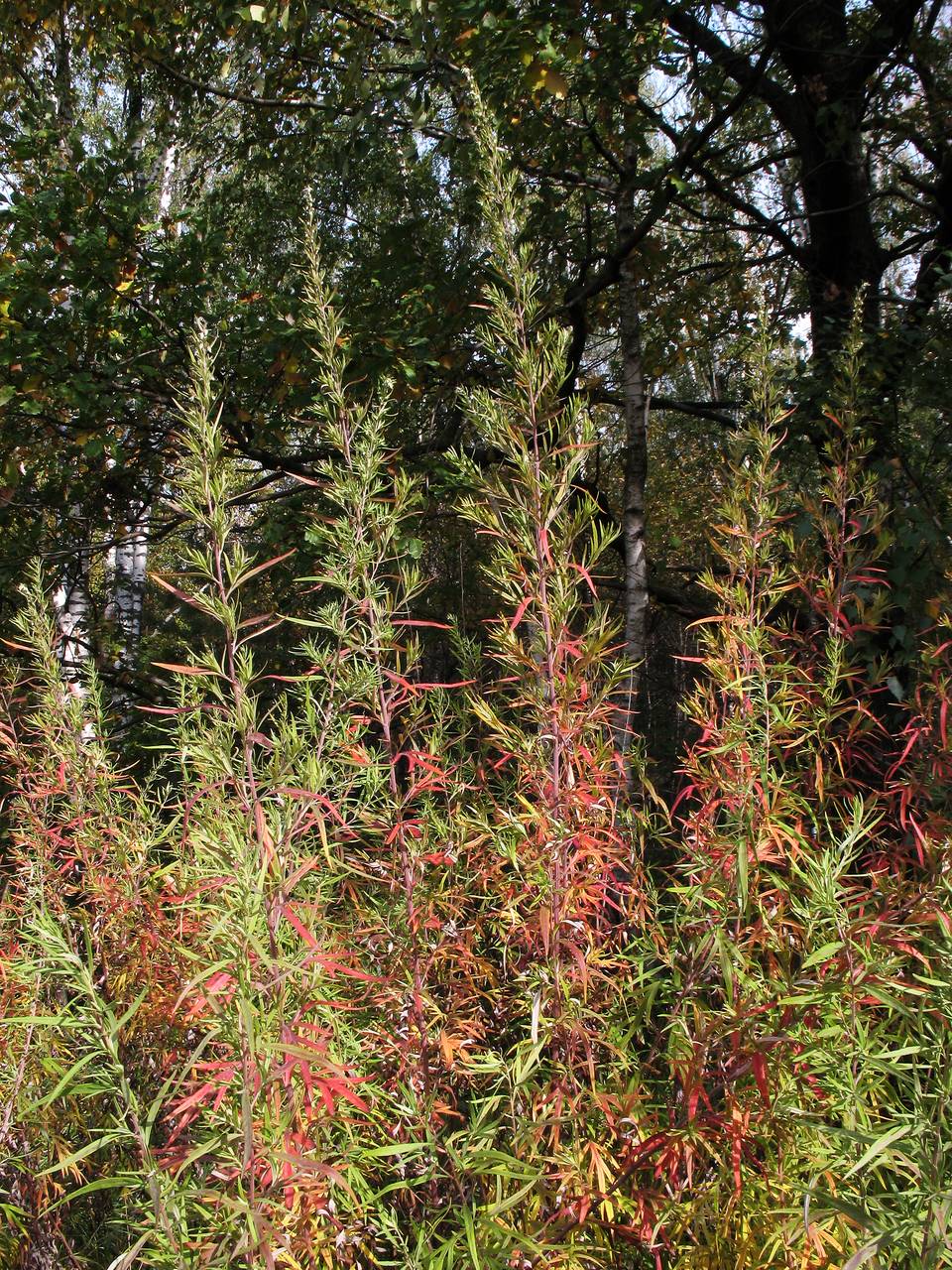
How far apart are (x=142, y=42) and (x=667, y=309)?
11.9ft

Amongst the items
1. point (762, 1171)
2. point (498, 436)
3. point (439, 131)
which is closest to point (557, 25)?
point (439, 131)

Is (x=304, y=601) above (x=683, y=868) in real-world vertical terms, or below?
above

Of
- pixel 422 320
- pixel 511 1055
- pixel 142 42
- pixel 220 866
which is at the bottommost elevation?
pixel 511 1055

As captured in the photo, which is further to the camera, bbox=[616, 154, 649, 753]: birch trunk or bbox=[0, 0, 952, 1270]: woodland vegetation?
Result: bbox=[616, 154, 649, 753]: birch trunk

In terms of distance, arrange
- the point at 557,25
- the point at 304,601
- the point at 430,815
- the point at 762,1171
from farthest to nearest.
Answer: the point at 304,601 < the point at 557,25 < the point at 430,815 < the point at 762,1171

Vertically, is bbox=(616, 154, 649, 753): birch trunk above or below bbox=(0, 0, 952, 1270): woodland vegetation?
above

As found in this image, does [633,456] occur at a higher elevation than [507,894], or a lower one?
higher

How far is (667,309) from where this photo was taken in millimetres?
6305

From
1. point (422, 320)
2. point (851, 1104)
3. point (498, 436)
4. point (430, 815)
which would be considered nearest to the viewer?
point (851, 1104)

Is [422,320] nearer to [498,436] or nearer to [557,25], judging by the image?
[557,25]

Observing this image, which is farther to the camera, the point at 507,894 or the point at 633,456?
the point at 633,456

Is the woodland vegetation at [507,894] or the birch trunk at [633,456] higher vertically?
the birch trunk at [633,456]

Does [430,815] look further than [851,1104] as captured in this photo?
Yes

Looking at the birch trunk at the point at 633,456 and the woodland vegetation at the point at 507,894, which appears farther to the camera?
the birch trunk at the point at 633,456
